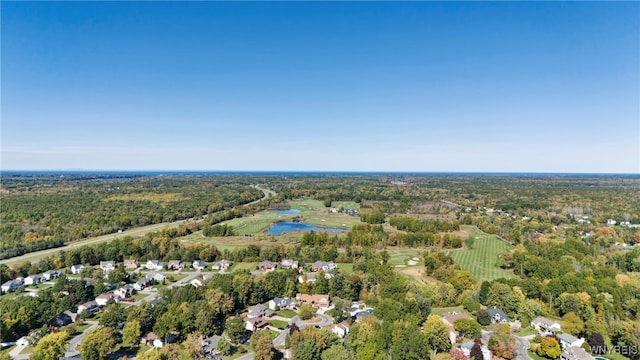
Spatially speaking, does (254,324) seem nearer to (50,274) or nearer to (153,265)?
(153,265)

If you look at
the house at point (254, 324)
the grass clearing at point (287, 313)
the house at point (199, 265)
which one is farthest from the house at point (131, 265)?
the house at point (254, 324)

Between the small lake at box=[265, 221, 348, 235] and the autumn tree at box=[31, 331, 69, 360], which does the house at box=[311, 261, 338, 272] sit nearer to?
the small lake at box=[265, 221, 348, 235]

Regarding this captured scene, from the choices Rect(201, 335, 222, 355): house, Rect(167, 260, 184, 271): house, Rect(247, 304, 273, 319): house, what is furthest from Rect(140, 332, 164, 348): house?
Rect(167, 260, 184, 271): house

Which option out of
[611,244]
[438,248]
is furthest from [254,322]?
[611,244]

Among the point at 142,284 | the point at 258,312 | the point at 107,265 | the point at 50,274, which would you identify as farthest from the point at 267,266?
the point at 50,274

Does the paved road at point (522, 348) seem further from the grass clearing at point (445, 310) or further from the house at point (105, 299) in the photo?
the house at point (105, 299)
